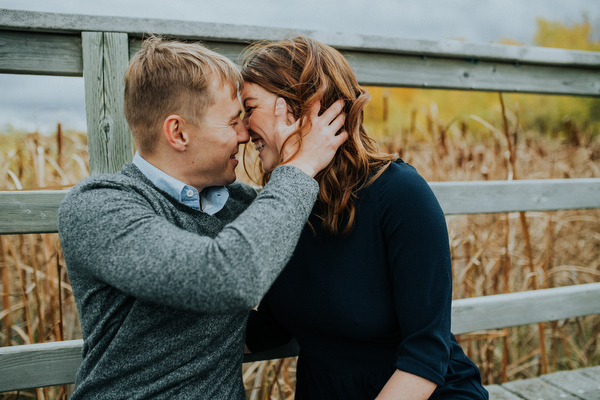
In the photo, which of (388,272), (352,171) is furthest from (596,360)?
(352,171)

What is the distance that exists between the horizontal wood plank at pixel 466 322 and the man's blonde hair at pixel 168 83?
2.62 feet

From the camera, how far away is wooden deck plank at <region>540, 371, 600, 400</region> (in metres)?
1.78

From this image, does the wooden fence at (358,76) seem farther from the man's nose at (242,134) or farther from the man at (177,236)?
the man's nose at (242,134)

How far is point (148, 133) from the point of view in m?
1.10

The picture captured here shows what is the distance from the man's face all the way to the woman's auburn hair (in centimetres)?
13

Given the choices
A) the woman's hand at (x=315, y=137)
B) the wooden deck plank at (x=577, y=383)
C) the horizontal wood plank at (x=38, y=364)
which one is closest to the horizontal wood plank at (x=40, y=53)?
the woman's hand at (x=315, y=137)

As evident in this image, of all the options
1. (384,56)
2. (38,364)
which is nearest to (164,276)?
(38,364)

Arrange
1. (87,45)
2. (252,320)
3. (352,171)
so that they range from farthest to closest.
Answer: (252,320) < (87,45) < (352,171)

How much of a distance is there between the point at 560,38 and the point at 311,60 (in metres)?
26.0

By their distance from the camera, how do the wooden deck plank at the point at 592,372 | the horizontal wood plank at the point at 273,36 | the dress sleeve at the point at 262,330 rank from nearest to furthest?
the horizontal wood plank at the point at 273,36, the dress sleeve at the point at 262,330, the wooden deck plank at the point at 592,372

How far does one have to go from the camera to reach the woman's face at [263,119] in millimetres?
1162

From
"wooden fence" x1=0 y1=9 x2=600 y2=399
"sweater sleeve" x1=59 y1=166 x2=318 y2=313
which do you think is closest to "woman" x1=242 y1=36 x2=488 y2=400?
"sweater sleeve" x1=59 y1=166 x2=318 y2=313

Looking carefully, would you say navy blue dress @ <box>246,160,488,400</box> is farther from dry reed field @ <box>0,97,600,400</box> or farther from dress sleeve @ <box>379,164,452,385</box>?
dry reed field @ <box>0,97,600,400</box>

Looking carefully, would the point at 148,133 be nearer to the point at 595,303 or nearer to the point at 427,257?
the point at 427,257
